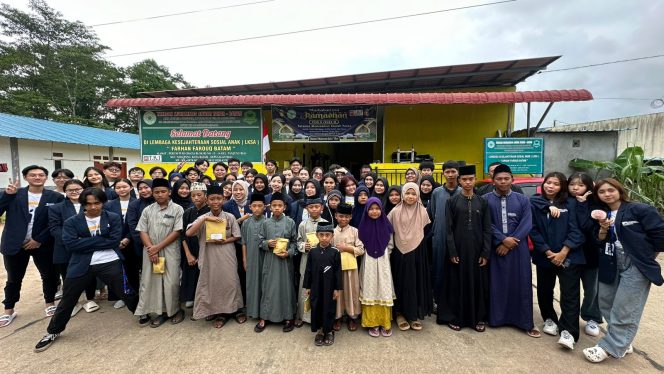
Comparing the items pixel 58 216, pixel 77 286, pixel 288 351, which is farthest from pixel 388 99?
pixel 77 286

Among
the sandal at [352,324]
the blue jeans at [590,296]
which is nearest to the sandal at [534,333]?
the blue jeans at [590,296]

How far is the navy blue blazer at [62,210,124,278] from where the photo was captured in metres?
2.91

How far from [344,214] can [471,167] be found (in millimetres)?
1480

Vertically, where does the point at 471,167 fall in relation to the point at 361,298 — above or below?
above

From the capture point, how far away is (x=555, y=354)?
8.80ft

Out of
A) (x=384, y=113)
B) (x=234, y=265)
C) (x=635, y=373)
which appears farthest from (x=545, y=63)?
(x=234, y=265)

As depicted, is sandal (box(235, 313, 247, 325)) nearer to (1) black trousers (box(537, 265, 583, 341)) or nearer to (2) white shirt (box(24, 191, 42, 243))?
(2) white shirt (box(24, 191, 42, 243))

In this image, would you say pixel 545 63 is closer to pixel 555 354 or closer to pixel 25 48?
pixel 555 354

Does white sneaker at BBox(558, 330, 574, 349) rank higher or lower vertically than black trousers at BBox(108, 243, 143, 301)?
lower

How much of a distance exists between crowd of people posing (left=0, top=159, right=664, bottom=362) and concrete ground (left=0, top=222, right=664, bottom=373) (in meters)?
0.13

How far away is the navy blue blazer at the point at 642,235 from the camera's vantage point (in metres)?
2.36

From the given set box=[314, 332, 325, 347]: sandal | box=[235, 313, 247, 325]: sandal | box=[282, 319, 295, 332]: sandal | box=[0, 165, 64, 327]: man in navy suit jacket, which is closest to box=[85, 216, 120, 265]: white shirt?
box=[0, 165, 64, 327]: man in navy suit jacket

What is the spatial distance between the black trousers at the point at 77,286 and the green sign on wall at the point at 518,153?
7696 mm

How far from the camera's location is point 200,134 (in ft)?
25.7
